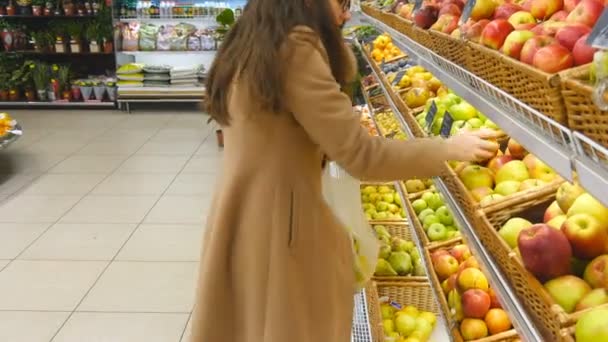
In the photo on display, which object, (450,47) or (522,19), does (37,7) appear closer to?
(450,47)

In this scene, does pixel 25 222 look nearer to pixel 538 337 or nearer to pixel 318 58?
pixel 318 58

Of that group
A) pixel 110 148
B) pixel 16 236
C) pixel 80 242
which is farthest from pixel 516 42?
pixel 110 148

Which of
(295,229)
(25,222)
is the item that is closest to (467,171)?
(295,229)

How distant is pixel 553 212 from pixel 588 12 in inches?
15.7

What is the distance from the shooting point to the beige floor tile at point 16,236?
3.68m

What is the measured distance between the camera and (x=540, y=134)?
3.72 ft

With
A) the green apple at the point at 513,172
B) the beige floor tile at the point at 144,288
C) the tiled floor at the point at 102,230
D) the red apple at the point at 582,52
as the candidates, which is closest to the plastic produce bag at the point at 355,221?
the green apple at the point at 513,172

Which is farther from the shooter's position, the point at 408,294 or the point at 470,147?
the point at 408,294

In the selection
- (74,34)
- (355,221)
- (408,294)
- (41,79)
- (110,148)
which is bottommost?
(110,148)

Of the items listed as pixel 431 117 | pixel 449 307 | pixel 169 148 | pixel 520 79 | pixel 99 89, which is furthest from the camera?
pixel 99 89

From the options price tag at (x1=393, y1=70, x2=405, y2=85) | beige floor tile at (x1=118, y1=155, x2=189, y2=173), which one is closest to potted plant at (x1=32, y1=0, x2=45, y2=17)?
beige floor tile at (x1=118, y1=155, x2=189, y2=173)

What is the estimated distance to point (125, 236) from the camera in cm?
389

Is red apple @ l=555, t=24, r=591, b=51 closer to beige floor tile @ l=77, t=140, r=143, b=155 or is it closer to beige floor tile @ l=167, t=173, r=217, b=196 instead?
beige floor tile @ l=167, t=173, r=217, b=196

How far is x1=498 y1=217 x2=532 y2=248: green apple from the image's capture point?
4.40ft
